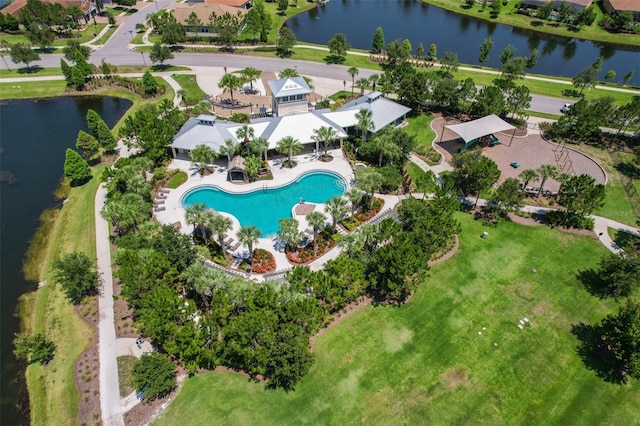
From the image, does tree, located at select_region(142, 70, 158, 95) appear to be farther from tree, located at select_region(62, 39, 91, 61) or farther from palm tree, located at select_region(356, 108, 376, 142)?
palm tree, located at select_region(356, 108, 376, 142)

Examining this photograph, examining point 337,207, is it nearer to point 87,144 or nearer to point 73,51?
point 87,144

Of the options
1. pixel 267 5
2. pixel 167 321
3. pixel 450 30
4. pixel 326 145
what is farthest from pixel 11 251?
pixel 450 30

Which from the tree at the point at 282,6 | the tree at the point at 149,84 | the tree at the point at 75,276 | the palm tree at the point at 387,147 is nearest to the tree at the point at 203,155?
the tree at the point at 75,276

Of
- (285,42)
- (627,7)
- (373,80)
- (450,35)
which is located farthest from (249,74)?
(627,7)

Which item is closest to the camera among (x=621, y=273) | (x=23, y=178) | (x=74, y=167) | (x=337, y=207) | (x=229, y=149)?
(x=621, y=273)

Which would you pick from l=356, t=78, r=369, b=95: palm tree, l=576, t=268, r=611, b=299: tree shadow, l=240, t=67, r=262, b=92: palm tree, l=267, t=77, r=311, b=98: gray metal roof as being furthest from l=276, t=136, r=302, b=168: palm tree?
l=576, t=268, r=611, b=299: tree shadow

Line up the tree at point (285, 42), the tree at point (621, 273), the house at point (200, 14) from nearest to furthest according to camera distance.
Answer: the tree at point (621, 273) → the tree at point (285, 42) → the house at point (200, 14)

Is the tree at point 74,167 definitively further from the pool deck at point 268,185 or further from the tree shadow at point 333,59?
the tree shadow at point 333,59
